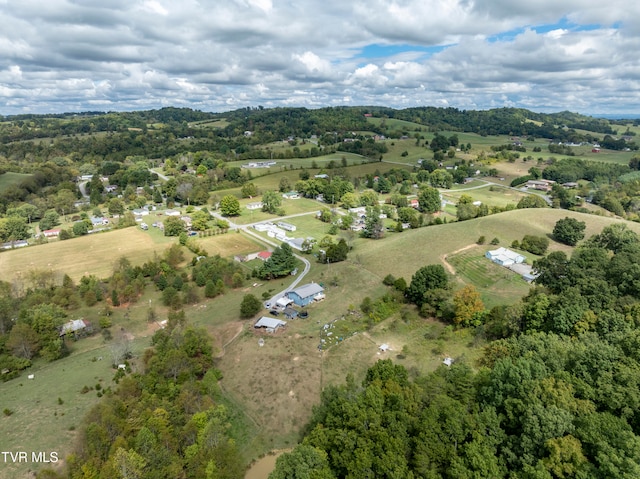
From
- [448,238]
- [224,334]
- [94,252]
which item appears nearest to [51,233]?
[94,252]

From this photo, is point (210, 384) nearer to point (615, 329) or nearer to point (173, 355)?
point (173, 355)

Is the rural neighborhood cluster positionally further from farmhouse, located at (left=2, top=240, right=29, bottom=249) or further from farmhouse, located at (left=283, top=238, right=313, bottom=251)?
farmhouse, located at (left=283, top=238, right=313, bottom=251)

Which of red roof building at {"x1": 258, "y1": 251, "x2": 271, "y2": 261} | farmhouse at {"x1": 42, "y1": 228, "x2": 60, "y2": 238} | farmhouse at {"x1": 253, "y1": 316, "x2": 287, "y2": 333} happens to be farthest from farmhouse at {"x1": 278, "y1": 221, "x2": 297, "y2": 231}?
farmhouse at {"x1": 42, "y1": 228, "x2": 60, "y2": 238}

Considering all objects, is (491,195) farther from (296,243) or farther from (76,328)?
(76,328)

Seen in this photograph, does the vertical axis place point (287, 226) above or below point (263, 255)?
below

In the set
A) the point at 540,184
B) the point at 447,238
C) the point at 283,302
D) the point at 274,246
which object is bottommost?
the point at 274,246

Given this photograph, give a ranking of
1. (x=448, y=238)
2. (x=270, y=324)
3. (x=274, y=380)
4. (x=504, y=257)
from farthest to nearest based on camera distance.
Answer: (x=448, y=238) < (x=504, y=257) < (x=270, y=324) < (x=274, y=380)
